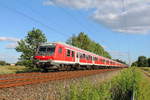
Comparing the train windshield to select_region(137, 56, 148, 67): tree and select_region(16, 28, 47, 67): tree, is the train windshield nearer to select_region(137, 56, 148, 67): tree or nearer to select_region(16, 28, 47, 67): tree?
select_region(16, 28, 47, 67): tree

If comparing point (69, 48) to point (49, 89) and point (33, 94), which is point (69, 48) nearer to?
point (49, 89)

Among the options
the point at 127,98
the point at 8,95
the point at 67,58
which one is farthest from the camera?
the point at 67,58

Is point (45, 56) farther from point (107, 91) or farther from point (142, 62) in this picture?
point (142, 62)

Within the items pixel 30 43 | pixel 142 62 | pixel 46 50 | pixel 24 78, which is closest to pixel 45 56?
pixel 46 50

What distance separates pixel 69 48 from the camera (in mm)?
21406

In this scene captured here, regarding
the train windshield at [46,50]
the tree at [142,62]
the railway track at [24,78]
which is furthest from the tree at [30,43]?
the tree at [142,62]

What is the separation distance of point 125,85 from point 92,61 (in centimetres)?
1850

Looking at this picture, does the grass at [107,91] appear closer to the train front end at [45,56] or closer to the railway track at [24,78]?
the railway track at [24,78]

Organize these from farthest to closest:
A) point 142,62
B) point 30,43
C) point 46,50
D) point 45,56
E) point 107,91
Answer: point 142,62 < point 30,43 < point 46,50 < point 45,56 < point 107,91

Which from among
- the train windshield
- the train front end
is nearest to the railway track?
the train front end

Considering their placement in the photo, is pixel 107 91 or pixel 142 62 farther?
pixel 142 62

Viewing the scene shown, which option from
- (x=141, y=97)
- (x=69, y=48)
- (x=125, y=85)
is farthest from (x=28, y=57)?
(x=141, y=97)

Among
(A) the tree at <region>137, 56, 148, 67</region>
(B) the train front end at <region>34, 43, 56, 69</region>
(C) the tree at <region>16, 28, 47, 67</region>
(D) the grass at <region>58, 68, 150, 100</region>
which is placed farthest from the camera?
(A) the tree at <region>137, 56, 148, 67</region>

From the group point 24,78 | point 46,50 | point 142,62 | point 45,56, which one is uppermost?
point 142,62
